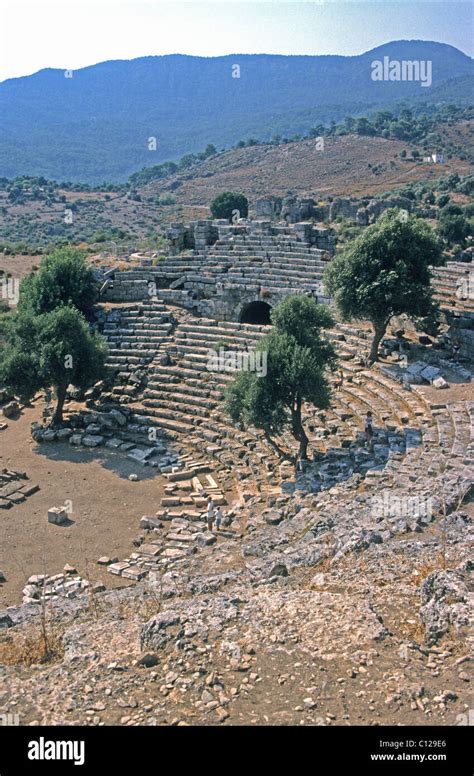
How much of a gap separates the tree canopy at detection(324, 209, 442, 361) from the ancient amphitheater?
1705 millimetres

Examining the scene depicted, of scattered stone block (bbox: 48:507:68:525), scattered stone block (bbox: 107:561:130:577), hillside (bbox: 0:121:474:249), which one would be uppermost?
hillside (bbox: 0:121:474:249)

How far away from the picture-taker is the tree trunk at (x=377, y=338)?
2244 cm

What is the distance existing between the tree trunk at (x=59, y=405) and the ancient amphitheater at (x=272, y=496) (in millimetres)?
624

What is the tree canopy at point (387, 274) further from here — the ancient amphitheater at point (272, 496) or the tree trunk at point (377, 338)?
the ancient amphitheater at point (272, 496)

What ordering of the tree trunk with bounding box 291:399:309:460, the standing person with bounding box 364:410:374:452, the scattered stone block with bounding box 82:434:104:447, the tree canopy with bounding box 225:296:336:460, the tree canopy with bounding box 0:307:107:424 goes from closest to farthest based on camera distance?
the tree canopy with bounding box 225:296:336:460 → the standing person with bounding box 364:410:374:452 → the tree trunk with bounding box 291:399:309:460 → the scattered stone block with bounding box 82:434:104:447 → the tree canopy with bounding box 0:307:107:424

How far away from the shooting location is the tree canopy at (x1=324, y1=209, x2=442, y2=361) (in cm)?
2156

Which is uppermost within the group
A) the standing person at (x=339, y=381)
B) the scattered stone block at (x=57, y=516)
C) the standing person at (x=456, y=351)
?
the standing person at (x=456, y=351)

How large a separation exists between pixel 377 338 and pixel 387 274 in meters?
2.13

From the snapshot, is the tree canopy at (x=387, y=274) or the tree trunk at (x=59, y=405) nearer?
the tree canopy at (x=387, y=274)

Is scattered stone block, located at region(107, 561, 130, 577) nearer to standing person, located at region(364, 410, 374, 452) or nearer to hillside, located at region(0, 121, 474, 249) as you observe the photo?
standing person, located at region(364, 410, 374, 452)

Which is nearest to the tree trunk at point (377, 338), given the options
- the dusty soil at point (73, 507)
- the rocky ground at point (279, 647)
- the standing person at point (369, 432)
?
the standing person at point (369, 432)

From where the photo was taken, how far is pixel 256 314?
97.1 ft

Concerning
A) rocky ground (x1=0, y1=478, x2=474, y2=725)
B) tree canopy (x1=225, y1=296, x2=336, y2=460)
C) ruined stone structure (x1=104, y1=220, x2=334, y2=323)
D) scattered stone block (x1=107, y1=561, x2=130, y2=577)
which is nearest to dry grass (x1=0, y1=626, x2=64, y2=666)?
rocky ground (x1=0, y1=478, x2=474, y2=725)

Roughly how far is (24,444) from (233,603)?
14.9 meters
